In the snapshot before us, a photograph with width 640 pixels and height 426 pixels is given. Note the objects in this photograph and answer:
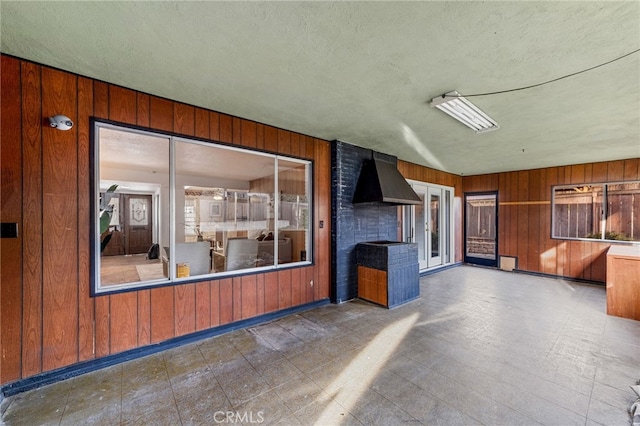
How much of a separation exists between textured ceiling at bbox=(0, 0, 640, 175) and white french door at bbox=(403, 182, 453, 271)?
3.05 meters

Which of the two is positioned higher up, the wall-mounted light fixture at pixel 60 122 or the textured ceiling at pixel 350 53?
the textured ceiling at pixel 350 53

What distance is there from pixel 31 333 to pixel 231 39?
2.93m

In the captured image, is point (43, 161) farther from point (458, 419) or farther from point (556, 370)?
point (556, 370)

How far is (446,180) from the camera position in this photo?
721 centimetres

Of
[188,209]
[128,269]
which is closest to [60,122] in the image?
[188,209]

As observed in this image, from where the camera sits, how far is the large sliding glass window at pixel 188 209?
268 cm

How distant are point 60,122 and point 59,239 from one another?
104cm

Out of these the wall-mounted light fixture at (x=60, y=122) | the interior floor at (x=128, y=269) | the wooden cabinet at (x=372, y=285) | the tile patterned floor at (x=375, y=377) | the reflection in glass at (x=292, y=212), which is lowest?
the tile patterned floor at (x=375, y=377)

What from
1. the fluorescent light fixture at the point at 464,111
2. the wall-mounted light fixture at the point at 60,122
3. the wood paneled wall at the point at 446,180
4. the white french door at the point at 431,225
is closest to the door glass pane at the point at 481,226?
the wood paneled wall at the point at 446,180

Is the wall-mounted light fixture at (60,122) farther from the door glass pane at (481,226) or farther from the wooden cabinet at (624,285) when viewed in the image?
the door glass pane at (481,226)

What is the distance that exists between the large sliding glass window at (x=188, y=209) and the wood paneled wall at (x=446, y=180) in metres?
2.92

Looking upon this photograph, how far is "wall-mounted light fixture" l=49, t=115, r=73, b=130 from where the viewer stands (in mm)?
2221

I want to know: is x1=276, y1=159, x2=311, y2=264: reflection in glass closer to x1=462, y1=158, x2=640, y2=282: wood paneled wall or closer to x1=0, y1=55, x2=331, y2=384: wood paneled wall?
x1=0, y1=55, x2=331, y2=384: wood paneled wall

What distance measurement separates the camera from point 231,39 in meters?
1.86
